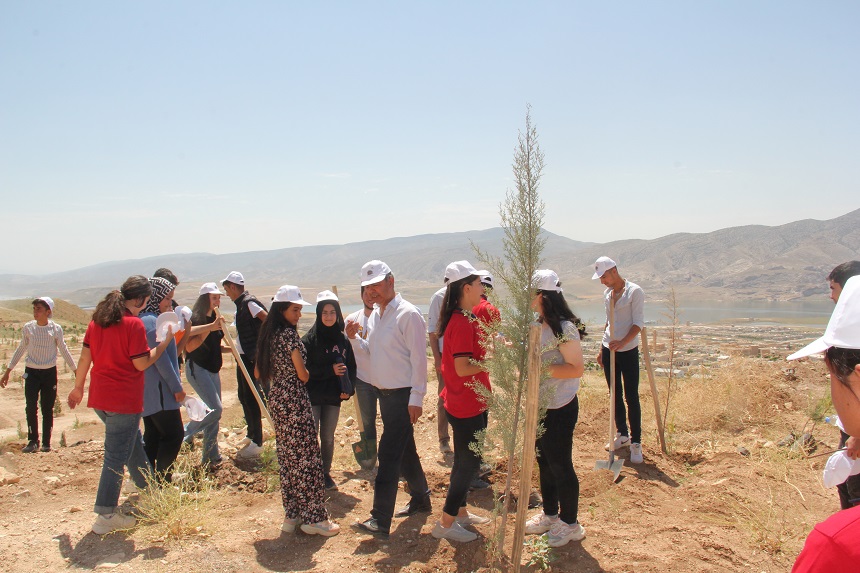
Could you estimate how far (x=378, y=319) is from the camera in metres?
4.67

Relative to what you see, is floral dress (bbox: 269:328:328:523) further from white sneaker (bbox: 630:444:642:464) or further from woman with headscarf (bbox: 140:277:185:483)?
white sneaker (bbox: 630:444:642:464)

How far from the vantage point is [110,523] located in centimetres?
455

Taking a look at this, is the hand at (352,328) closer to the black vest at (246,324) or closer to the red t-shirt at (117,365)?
the black vest at (246,324)

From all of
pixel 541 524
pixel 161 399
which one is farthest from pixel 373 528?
pixel 161 399

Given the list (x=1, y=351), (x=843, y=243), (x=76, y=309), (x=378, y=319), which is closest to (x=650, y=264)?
(x=843, y=243)

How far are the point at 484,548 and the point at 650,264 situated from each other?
394 feet

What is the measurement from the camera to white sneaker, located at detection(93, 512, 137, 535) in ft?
14.9

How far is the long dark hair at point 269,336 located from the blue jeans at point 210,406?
1873 millimetres

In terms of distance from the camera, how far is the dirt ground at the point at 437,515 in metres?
4.06

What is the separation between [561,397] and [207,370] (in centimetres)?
386

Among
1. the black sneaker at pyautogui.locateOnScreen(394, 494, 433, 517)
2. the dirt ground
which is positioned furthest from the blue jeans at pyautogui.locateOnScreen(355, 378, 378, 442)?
the black sneaker at pyautogui.locateOnScreen(394, 494, 433, 517)

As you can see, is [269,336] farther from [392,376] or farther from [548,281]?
[548,281]

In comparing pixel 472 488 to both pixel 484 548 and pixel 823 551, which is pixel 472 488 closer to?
pixel 484 548

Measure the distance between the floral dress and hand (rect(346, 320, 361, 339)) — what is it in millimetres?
792
